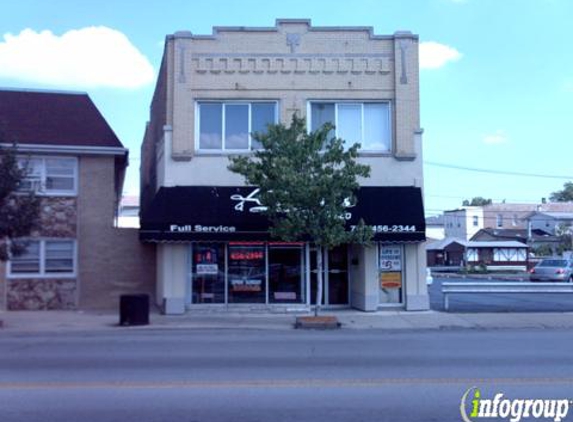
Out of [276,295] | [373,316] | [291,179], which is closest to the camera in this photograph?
[291,179]

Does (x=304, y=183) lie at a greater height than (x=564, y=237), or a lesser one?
lesser

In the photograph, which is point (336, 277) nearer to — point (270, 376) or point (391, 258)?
point (391, 258)

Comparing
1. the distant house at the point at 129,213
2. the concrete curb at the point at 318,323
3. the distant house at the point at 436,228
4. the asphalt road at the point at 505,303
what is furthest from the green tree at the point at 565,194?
the concrete curb at the point at 318,323

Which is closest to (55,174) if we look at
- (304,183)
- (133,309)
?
(133,309)

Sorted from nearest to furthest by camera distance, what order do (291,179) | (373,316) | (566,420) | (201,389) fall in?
(566,420) → (201,389) → (291,179) → (373,316)

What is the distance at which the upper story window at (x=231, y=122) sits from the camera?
2156 cm

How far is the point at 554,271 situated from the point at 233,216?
25.7 meters

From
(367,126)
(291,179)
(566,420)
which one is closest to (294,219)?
(291,179)

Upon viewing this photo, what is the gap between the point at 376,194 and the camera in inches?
820

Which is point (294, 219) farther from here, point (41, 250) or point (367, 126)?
point (41, 250)

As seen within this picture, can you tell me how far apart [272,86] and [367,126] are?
3.16 meters

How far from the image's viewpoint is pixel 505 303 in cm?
2469

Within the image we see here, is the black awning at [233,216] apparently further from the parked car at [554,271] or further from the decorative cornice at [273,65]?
the parked car at [554,271]

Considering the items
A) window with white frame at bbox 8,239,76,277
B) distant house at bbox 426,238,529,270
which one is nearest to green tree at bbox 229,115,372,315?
window with white frame at bbox 8,239,76,277
